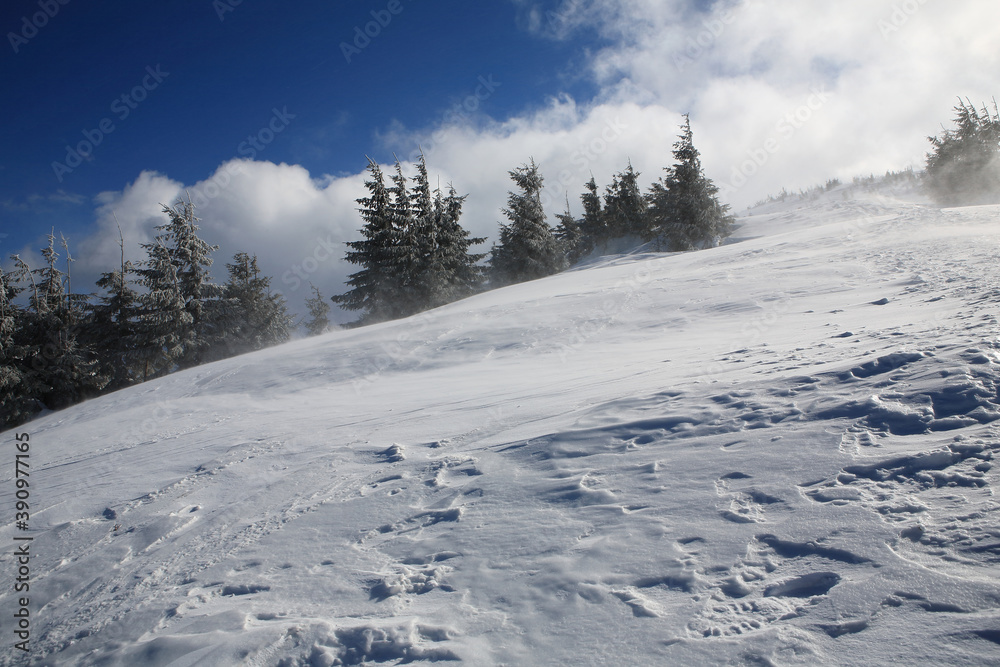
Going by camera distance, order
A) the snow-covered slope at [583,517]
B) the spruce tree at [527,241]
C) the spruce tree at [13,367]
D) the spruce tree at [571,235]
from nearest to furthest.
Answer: the snow-covered slope at [583,517] < the spruce tree at [13,367] < the spruce tree at [527,241] < the spruce tree at [571,235]

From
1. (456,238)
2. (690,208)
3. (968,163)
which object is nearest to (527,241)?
(456,238)

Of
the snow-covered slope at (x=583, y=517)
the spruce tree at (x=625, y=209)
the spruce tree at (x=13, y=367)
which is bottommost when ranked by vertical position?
the snow-covered slope at (x=583, y=517)

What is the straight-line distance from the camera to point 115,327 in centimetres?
2612

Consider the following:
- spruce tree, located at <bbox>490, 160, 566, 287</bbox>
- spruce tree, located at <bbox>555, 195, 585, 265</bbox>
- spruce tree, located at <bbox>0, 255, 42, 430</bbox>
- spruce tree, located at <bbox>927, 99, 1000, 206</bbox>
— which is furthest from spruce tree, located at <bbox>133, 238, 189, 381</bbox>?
spruce tree, located at <bbox>927, 99, 1000, 206</bbox>

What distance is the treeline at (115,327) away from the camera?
74.5 ft

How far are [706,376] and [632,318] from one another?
192 inches

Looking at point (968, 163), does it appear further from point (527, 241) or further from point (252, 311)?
point (252, 311)

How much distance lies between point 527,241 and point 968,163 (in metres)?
33.4

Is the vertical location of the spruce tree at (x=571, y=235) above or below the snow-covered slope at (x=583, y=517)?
above

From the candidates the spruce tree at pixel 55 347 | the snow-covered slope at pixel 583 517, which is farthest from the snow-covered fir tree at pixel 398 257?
the snow-covered slope at pixel 583 517

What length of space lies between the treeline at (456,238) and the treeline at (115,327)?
7.86m

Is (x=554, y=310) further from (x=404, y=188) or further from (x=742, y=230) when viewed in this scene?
(x=742, y=230)

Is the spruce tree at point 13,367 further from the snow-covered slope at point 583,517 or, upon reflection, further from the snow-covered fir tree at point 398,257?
the snow-covered slope at point 583,517

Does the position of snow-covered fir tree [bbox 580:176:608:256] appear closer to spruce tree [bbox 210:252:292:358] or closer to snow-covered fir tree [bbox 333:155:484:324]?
snow-covered fir tree [bbox 333:155:484:324]
